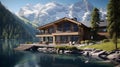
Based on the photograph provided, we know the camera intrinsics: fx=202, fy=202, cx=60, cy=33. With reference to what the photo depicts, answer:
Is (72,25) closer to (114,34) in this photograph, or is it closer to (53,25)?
(53,25)

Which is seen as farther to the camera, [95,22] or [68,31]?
[68,31]

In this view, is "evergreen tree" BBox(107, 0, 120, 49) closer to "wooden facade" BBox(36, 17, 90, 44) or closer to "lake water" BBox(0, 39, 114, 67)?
"lake water" BBox(0, 39, 114, 67)

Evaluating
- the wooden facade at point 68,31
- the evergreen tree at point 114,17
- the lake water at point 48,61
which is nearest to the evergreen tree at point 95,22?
the wooden facade at point 68,31

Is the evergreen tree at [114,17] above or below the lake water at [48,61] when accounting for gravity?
above

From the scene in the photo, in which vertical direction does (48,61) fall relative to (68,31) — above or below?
below

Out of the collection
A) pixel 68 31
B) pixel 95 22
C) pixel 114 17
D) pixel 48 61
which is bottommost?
pixel 48 61

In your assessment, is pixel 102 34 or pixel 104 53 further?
pixel 102 34

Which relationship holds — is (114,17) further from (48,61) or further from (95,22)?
(48,61)

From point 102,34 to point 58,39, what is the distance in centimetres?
1597

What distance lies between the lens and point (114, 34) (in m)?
48.6

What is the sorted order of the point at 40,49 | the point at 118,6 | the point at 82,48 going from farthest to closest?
the point at 40,49
the point at 82,48
the point at 118,6

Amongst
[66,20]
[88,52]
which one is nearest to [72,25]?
[66,20]

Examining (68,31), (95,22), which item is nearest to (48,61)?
(95,22)

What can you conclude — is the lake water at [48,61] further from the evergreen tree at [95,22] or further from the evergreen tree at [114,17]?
the evergreen tree at [95,22]
